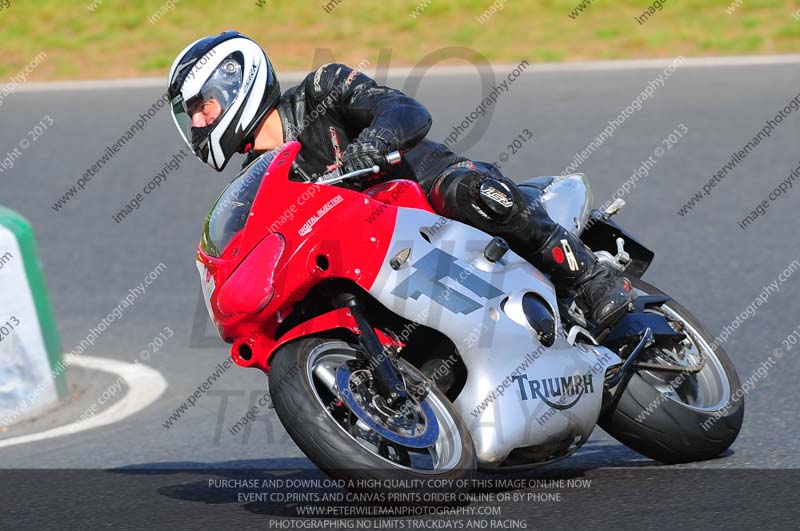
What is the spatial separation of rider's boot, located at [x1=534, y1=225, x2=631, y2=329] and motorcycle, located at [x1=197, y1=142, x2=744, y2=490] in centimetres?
15

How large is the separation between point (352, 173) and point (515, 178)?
6.75m

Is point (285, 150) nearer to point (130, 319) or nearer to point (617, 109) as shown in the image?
point (130, 319)

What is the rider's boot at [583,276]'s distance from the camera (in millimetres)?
4738

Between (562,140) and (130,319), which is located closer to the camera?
(130,319)

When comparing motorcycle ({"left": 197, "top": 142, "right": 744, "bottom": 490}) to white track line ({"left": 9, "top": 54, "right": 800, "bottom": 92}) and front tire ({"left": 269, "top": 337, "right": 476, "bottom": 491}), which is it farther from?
white track line ({"left": 9, "top": 54, "right": 800, "bottom": 92})

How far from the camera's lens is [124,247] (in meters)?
10.2

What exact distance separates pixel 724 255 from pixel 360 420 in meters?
5.57

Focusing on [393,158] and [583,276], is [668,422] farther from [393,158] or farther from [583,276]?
[393,158]

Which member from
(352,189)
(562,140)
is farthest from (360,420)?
(562,140)

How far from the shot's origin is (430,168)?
4824mm

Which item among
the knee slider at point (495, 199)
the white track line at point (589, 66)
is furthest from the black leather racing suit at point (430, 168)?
the white track line at point (589, 66)

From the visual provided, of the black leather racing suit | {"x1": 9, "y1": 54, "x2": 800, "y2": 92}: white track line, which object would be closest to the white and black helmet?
the black leather racing suit

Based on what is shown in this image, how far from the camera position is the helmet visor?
4531 mm

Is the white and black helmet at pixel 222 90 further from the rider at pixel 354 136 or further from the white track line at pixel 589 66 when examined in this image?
the white track line at pixel 589 66
